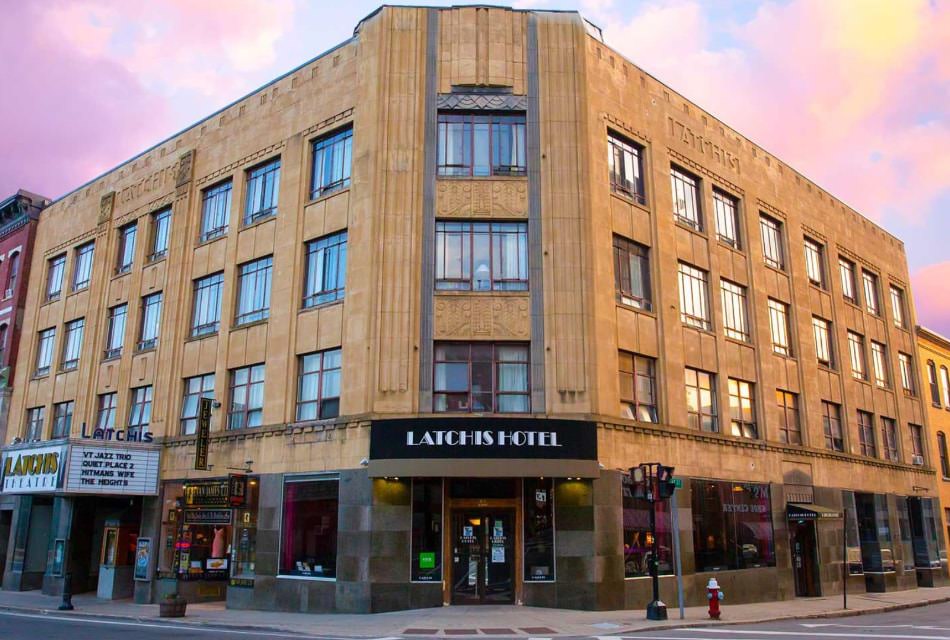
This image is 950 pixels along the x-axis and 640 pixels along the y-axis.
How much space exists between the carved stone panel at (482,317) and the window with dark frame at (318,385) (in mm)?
3704

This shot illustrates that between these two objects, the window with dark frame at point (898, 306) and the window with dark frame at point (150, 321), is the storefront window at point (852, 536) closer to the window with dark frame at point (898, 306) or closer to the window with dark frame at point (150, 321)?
the window with dark frame at point (898, 306)

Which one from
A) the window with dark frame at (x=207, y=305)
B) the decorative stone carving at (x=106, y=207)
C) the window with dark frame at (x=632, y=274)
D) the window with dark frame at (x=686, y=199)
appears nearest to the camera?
the window with dark frame at (x=632, y=274)

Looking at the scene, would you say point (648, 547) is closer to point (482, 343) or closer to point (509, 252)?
point (482, 343)

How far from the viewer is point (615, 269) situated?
25969mm

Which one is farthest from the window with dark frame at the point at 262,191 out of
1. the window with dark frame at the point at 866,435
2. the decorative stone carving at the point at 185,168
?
the window with dark frame at the point at 866,435

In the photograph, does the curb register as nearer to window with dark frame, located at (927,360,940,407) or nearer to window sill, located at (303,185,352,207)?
window sill, located at (303,185,352,207)

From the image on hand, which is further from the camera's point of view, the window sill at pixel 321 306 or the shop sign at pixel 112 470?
the shop sign at pixel 112 470

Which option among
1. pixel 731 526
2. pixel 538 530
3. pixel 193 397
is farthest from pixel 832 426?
pixel 193 397

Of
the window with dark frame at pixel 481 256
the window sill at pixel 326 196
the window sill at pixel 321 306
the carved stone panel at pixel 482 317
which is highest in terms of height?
the window sill at pixel 326 196

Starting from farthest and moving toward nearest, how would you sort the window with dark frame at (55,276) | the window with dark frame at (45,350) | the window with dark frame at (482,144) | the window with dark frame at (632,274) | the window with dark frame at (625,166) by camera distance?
1. the window with dark frame at (55,276)
2. the window with dark frame at (45,350)
3. the window with dark frame at (625,166)
4. the window with dark frame at (632,274)
5. the window with dark frame at (482,144)

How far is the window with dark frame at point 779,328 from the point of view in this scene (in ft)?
108

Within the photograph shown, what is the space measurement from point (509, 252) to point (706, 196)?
409 inches

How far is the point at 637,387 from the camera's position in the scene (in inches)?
1013

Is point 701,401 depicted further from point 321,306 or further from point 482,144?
point 321,306
